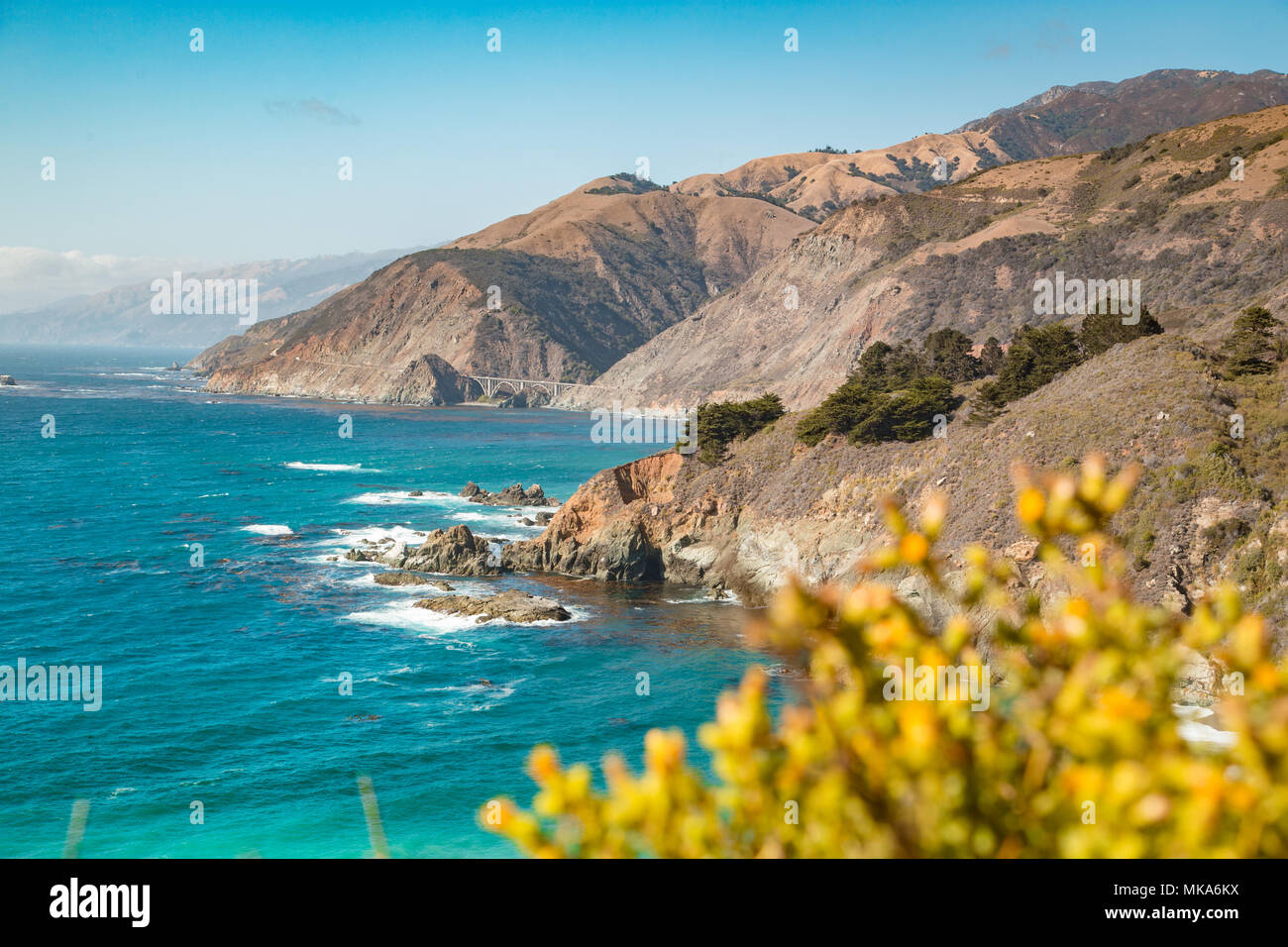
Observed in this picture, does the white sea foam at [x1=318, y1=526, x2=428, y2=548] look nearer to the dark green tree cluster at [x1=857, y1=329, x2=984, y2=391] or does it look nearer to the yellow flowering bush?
the dark green tree cluster at [x1=857, y1=329, x2=984, y2=391]

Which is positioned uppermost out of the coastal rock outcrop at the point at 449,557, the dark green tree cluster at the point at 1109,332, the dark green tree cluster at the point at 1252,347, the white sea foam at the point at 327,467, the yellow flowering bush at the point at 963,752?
the dark green tree cluster at the point at 1109,332

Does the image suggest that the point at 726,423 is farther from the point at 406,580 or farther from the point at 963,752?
the point at 963,752

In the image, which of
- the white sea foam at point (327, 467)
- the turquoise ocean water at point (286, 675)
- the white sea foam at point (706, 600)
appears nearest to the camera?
the turquoise ocean water at point (286, 675)

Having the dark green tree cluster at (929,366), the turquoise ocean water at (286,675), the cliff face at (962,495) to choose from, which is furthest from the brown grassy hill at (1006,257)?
the turquoise ocean water at (286,675)

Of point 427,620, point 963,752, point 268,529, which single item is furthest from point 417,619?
point 963,752

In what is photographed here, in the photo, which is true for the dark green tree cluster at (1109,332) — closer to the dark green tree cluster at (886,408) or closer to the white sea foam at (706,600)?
the dark green tree cluster at (886,408)

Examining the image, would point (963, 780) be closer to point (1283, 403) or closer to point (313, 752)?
point (313, 752)

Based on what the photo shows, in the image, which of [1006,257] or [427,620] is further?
[1006,257]
